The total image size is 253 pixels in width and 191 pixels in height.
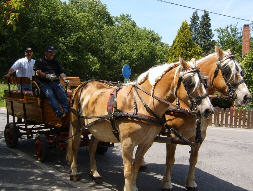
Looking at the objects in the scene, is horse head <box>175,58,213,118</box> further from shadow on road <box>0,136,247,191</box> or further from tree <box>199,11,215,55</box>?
tree <box>199,11,215,55</box>

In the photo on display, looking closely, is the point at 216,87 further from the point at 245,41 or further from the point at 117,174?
the point at 245,41

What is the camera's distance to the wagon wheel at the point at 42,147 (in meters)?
6.56

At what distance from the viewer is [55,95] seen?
6.53 m

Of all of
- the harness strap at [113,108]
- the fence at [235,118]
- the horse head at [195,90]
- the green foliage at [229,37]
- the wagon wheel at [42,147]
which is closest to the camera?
the horse head at [195,90]

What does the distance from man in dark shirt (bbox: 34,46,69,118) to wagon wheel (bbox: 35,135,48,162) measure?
29.8 inches

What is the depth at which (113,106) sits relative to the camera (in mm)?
4742

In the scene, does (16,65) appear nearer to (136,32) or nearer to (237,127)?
(237,127)

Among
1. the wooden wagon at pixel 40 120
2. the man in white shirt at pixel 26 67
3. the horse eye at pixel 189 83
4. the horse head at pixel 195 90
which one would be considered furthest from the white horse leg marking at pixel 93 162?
the man in white shirt at pixel 26 67

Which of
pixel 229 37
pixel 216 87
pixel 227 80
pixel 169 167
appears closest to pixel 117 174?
pixel 169 167

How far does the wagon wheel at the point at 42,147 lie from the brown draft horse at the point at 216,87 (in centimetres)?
271

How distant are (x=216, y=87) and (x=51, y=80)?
3.37m

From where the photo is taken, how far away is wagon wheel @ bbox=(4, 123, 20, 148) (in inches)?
304

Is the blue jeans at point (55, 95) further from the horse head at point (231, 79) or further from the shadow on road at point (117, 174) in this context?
the horse head at point (231, 79)

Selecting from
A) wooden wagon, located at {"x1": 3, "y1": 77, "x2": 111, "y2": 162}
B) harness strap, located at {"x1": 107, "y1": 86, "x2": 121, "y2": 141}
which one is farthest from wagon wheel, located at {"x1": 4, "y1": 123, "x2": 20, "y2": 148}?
harness strap, located at {"x1": 107, "y1": 86, "x2": 121, "y2": 141}
